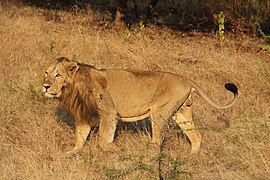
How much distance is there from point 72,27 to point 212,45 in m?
2.35

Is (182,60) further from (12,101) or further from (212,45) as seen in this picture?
(12,101)

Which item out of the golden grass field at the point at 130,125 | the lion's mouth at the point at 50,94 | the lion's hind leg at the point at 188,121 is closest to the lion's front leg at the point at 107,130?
the golden grass field at the point at 130,125

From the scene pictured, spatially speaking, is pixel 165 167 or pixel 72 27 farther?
pixel 72 27

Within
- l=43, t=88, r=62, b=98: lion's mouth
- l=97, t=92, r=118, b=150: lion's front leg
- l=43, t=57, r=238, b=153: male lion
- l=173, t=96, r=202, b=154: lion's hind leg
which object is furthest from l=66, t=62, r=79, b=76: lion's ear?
l=173, t=96, r=202, b=154: lion's hind leg

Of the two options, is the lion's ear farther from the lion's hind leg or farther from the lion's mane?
the lion's hind leg

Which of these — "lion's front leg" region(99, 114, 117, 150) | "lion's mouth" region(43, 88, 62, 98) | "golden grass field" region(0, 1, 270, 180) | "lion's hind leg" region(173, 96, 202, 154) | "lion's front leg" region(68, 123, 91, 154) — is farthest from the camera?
"lion's hind leg" region(173, 96, 202, 154)

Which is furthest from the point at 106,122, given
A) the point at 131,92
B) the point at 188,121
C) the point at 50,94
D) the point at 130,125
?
the point at 130,125

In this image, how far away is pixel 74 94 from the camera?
18.1 feet

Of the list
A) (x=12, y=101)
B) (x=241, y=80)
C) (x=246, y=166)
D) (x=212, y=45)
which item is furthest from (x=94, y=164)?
(x=212, y=45)

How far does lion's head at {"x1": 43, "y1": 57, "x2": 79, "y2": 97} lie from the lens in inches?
210

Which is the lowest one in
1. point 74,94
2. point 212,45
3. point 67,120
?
point 212,45

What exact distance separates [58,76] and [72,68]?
0.15 metres

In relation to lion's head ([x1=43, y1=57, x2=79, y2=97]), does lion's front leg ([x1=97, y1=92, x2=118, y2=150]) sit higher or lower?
lower

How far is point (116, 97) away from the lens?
5.61 meters
